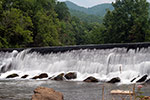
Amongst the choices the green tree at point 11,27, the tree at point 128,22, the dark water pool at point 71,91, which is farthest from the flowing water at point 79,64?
the tree at point 128,22

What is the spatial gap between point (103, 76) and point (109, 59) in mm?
1658

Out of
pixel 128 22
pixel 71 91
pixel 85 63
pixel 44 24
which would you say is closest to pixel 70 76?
Result: pixel 85 63

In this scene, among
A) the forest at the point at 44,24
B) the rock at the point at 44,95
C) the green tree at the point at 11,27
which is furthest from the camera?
the forest at the point at 44,24

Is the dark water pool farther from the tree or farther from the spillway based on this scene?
the tree

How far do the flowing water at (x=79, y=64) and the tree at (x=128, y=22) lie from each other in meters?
23.9

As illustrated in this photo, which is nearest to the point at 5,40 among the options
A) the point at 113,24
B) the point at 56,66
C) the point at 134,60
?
the point at 56,66

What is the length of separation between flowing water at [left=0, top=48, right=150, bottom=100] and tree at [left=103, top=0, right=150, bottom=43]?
23.9 m

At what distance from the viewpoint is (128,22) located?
2012 inches

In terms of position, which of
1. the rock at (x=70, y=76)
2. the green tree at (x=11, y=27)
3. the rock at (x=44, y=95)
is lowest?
the rock at (x=70, y=76)

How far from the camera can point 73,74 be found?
21.2m

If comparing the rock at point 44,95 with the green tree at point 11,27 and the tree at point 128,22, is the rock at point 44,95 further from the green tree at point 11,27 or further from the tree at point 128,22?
the tree at point 128,22

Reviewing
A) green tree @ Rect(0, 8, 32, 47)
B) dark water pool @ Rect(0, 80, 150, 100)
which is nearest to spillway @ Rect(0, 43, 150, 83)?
dark water pool @ Rect(0, 80, 150, 100)

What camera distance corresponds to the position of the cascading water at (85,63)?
2014 centimetres

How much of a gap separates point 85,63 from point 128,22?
2989 centimetres
